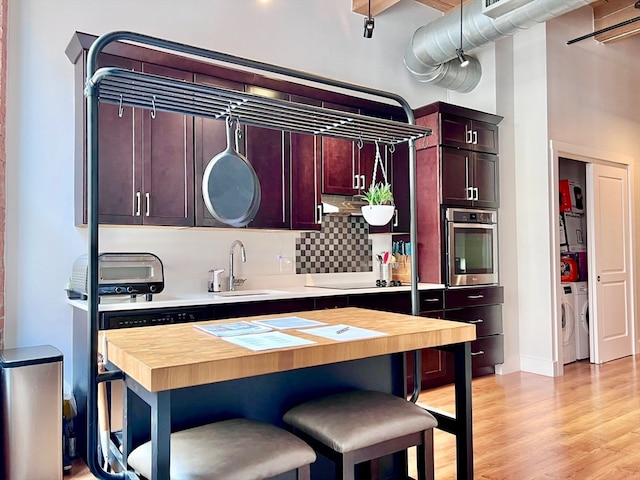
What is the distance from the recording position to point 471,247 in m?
4.74

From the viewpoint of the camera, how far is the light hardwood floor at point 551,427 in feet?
9.08

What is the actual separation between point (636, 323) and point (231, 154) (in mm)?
5861

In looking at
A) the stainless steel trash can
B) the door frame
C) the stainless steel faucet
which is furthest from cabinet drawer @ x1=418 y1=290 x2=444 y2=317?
the stainless steel trash can

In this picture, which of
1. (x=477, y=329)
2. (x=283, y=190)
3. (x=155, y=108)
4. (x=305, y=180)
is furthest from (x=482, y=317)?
(x=155, y=108)

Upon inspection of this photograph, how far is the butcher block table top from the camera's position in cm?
132

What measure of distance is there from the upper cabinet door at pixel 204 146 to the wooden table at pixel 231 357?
156 cm

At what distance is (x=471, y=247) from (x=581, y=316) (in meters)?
1.87

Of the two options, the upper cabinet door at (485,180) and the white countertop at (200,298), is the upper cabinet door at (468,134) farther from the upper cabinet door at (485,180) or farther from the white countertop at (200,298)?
the white countertop at (200,298)

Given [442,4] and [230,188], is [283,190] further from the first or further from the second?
[442,4]

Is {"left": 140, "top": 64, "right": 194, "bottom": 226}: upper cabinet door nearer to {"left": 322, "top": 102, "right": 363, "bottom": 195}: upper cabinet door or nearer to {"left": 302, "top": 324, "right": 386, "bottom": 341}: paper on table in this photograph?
{"left": 322, "top": 102, "right": 363, "bottom": 195}: upper cabinet door

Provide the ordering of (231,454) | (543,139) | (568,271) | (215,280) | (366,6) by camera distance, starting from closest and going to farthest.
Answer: (231,454) → (215,280) → (366,6) → (543,139) → (568,271)

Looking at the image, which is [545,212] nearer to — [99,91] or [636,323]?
[636,323]

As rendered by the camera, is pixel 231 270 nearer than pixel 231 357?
No

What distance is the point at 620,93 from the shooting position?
5.98 meters
